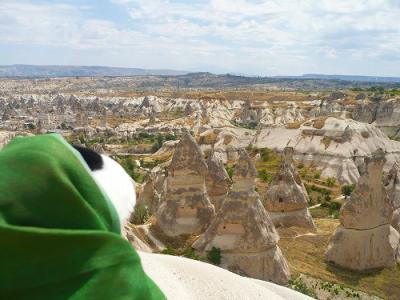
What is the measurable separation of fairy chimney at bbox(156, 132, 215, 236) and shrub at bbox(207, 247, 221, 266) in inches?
94.5

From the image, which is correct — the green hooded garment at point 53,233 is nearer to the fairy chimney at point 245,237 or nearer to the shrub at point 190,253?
the fairy chimney at point 245,237

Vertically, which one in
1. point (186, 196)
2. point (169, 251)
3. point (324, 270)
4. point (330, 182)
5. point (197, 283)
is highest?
point (197, 283)

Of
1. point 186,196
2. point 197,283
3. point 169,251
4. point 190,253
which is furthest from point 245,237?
point 197,283

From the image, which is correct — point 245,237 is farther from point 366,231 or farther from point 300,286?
point 366,231

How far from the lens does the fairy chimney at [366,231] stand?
14.4 meters

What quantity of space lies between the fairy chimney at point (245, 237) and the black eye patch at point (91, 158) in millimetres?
10710

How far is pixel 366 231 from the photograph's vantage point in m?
14.7

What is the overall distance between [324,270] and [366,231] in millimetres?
1960

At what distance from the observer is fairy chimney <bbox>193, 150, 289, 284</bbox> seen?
39.2 feet

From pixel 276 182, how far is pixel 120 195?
16.3 metres

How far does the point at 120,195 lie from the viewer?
1.62 m

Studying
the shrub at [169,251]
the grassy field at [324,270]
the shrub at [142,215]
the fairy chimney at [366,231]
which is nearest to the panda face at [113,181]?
the grassy field at [324,270]

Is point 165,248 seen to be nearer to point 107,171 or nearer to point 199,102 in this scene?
point 107,171

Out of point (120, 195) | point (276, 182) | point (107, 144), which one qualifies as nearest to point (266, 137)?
point (107, 144)
